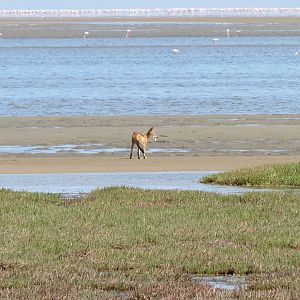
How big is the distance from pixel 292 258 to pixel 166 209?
12.4 feet

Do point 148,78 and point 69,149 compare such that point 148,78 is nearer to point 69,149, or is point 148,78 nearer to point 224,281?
point 69,149

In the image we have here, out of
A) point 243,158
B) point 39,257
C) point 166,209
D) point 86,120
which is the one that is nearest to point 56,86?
point 86,120

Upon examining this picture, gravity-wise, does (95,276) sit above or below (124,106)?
above

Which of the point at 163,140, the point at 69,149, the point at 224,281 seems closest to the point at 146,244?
the point at 224,281

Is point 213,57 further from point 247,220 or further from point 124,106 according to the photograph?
point 247,220

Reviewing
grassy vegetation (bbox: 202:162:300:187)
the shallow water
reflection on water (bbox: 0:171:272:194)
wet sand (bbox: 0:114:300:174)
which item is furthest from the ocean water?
grassy vegetation (bbox: 202:162:300:187)

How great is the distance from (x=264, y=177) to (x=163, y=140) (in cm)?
890

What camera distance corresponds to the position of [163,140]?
1052 inches

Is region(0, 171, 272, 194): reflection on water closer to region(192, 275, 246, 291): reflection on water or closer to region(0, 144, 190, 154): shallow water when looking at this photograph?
region(0, 144, 190, 154): shallow water

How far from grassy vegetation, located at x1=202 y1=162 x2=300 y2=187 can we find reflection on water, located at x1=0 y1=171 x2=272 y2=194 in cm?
31

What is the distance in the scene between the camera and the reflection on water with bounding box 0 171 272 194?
17922mm

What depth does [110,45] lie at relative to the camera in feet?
297

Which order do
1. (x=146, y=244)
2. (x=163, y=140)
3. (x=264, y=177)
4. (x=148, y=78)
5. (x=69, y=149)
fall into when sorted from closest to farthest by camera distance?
1. (x=146, y=244)
2. (x=264, y=177)
3. (x=69, y=149)
4. (x=163, y=140)
5. (x=148, y=78)

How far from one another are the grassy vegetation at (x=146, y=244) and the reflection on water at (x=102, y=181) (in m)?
2.44
